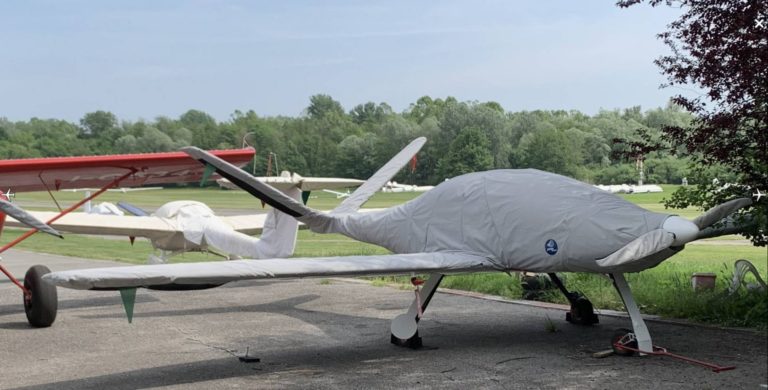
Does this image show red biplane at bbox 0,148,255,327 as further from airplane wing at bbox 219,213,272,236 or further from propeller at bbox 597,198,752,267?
airplane wing at bbox 219,213,272,236

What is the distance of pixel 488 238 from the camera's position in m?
7.99

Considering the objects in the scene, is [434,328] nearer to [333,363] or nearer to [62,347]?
[333,363]

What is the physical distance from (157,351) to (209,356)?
2.29 feet

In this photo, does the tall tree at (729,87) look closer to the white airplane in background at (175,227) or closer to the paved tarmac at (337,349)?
the paved tarmac at (337,349)

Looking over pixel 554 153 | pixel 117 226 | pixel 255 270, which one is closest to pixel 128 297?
pixel 255 270

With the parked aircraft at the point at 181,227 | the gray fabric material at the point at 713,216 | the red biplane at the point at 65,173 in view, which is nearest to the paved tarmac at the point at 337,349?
the red biplane at the point at 65,173

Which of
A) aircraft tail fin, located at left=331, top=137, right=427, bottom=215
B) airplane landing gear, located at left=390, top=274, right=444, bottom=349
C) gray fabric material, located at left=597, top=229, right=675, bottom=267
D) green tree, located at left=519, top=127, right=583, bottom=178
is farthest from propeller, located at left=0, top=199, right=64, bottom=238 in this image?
green tree, located at left=519, top=127, right=583, bottom=178

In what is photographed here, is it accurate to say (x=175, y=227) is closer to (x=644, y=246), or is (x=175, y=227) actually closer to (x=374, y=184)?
(x=374, y=184)

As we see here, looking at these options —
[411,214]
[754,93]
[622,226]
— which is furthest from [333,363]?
[754,93]

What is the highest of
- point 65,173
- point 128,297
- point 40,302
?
point 65,173

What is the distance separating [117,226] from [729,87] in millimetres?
13637

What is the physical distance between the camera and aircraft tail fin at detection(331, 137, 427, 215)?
32.2 ft

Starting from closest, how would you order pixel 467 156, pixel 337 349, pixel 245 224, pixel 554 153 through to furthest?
1. pixel 337 349
2. pixel 245 224
3. pixel 554 153
4. pixel 467 156

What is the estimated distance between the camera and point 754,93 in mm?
8688
